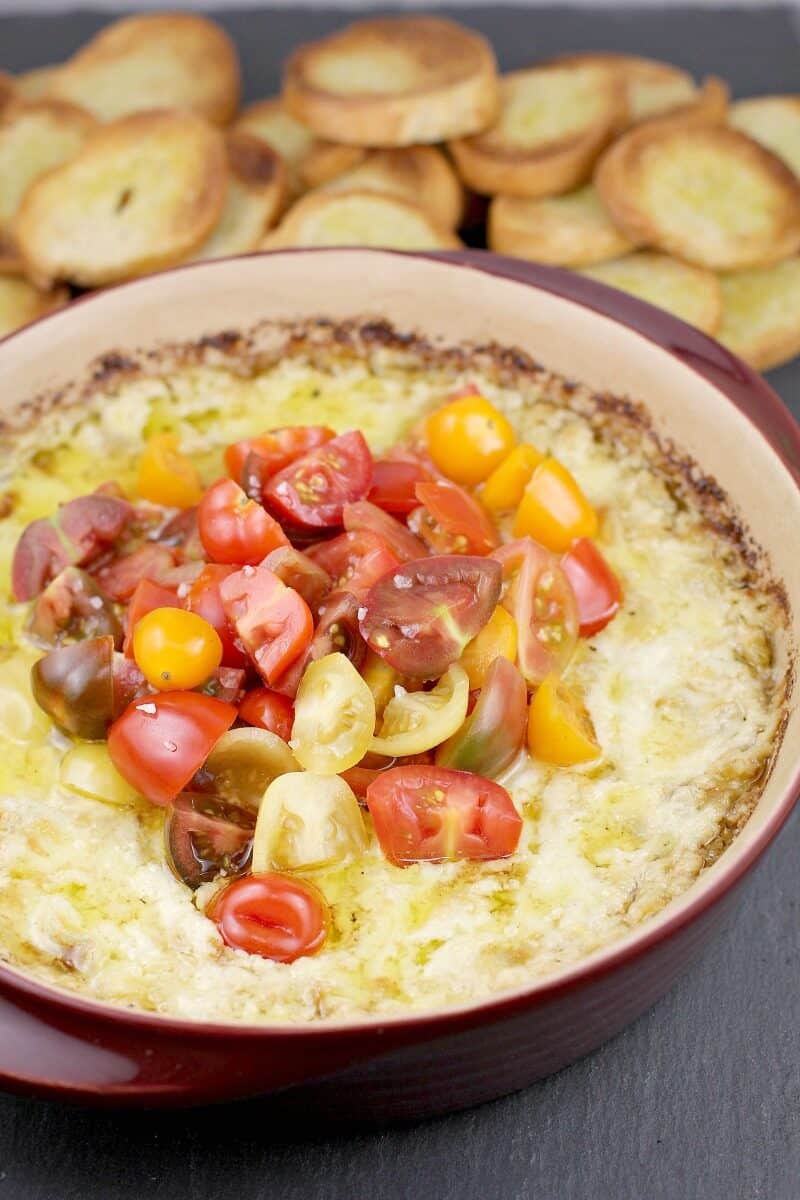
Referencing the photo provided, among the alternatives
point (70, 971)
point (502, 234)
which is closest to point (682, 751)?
point (70, 971)

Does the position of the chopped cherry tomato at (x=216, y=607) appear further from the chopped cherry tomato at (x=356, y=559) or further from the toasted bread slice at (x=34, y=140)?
the toasted bread slice at (x=34, y=140)

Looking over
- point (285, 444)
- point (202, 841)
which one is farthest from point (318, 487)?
point (202, 841)

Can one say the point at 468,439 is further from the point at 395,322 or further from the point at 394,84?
the point at 394,84

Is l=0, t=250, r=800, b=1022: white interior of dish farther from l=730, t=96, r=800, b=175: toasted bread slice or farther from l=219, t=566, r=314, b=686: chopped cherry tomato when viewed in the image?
l=730, t=96, r=800, b=175: toasted bread slice

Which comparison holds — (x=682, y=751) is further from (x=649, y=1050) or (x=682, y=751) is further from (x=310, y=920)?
(x=310, y=920)

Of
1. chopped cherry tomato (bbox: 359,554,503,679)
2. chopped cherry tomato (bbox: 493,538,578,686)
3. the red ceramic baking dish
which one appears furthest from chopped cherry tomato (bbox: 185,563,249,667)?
the red ceramic baking dish

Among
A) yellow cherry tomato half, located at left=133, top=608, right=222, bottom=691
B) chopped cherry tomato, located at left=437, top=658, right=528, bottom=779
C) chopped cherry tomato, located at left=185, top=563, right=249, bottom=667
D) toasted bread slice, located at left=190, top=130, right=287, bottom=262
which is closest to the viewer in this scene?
chopped cherry tomato, located at left=437, top=658, right=528, bottom=779

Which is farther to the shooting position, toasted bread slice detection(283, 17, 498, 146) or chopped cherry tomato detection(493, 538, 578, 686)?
toasted bread slice detection(283, 17, 498, 146)
